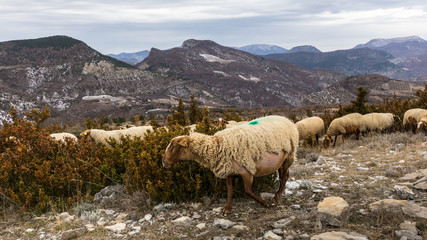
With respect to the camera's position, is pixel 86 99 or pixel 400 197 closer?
pixel 400 197

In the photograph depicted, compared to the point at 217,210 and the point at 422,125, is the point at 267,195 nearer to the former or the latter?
the point at 217,210

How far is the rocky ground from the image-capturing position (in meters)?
3.92

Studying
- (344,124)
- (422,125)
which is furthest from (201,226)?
(344,124)

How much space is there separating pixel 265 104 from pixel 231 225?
13950 centimetres

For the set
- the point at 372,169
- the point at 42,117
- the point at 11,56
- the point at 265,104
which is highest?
the point at 11,56

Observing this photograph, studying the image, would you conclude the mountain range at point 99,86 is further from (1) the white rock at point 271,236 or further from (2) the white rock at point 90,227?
(1) the white rock at point 271,236

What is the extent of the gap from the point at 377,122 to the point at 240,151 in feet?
41.4

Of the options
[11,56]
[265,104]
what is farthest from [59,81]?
[265,104]

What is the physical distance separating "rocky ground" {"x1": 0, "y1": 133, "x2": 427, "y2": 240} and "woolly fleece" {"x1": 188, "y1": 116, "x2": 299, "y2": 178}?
2.72 feet

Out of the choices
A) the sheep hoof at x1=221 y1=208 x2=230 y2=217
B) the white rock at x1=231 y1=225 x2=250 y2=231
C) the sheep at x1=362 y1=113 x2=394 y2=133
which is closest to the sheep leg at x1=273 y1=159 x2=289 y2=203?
the sheep hoof at x1=221 y1=208 x2=230 y2=217

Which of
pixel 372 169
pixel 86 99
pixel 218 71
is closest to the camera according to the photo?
pixel 372 169

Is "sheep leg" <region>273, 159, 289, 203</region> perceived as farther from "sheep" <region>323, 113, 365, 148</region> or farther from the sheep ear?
"sheep" <region>323, 113, 365, 148</region>

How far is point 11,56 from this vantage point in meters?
140

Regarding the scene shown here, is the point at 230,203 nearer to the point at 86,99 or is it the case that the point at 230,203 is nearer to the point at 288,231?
the point at 288,231
